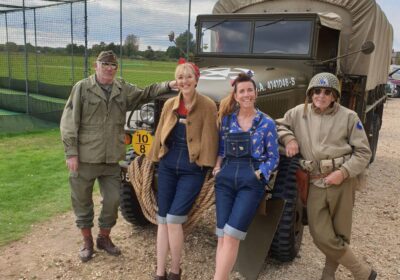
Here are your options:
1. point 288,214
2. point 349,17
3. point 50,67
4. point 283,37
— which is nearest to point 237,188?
point 288,214

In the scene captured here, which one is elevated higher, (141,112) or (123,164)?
(141,112)

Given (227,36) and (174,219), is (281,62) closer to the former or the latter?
(227,36)

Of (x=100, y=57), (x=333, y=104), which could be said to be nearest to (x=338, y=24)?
(x=333, y=104)

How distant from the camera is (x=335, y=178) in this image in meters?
3.06

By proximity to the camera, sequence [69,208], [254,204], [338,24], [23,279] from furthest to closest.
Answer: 1. [338,24]
2. [69,208]
3. [23,279]
4. [254,204]

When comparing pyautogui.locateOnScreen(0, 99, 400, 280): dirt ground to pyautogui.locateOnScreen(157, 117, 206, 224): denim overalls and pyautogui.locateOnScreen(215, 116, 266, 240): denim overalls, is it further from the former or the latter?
pyautogui.locateOnScreen(215, 116, 266, 240): denim overalls

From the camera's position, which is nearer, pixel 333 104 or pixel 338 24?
pixel 333 104

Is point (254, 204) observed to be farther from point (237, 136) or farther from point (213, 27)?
point (213, 27)

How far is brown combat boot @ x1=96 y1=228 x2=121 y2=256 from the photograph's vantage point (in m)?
4.02

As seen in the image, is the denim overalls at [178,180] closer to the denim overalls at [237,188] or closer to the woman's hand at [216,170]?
the woman's hand at [216,170]

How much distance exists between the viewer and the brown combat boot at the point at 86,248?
154 inches

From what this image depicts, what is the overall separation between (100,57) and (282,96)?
1968 millimetres

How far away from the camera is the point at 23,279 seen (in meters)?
3.58

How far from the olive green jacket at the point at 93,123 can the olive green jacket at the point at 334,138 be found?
1.26 m
